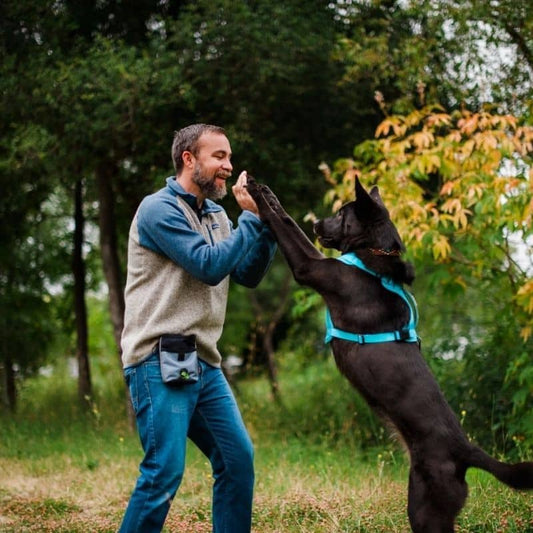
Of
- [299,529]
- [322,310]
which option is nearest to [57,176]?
[299,529]

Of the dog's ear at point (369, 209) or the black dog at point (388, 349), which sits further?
the dog's ear at point (369, 209)

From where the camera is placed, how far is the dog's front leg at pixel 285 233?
3.77 metres

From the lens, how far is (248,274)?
3.82 metres

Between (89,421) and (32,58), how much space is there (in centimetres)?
388

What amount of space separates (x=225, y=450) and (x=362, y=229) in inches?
48.1

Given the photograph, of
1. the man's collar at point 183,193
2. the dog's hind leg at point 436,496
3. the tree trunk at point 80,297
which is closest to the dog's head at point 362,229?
the man's collar at point 183,193

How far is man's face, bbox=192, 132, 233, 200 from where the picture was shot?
364 cm

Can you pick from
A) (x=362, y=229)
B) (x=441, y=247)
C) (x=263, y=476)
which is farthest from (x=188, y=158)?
(x=263, y=476)

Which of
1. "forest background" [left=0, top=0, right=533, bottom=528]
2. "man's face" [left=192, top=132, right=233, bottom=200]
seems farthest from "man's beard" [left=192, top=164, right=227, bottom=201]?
"forest background" [left=0, top=0, right=533, bottom=528]

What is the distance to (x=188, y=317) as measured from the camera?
3.51m

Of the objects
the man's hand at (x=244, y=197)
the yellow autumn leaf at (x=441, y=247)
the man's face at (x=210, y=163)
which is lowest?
the yellow autumn leaf at (x=441, y=247)

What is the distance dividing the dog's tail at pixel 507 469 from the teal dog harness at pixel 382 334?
1.89 ft

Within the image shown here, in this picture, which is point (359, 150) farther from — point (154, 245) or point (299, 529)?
point (154, 245)

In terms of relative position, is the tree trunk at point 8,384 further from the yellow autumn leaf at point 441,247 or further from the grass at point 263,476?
the yellow autumn leaf at point 441,247
